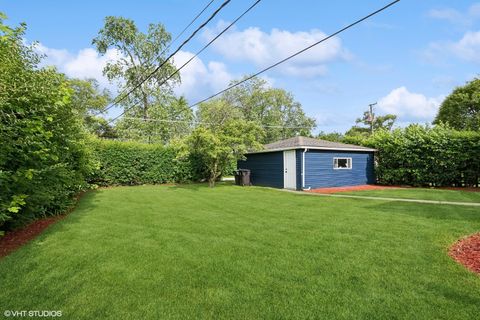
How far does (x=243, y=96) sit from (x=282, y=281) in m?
38.9

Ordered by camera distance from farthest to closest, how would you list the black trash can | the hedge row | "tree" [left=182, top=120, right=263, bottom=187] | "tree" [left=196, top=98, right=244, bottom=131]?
1. "tree" [left=196, top=98, right=244, bottom=131]
2. the black trash can
3. "tree" [left=182, top=120, right=263, bottom=187]
4. the hedge row

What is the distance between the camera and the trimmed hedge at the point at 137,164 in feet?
56.3

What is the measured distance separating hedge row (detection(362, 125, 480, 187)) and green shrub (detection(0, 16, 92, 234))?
16462 mm

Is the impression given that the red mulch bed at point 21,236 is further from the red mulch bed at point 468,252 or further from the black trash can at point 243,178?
the black trash can at point 243,178

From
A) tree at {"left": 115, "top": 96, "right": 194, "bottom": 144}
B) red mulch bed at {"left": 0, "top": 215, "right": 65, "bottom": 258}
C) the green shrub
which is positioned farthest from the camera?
tree at {"left": 115, "top": 96, "right": 194, "bottom": 144}

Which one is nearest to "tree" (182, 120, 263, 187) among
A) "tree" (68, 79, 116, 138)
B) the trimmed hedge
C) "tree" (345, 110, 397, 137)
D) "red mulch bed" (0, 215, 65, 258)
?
the trimmed hedge

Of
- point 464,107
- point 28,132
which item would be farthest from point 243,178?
point 464,107

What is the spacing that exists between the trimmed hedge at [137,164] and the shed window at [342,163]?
9.32 meters

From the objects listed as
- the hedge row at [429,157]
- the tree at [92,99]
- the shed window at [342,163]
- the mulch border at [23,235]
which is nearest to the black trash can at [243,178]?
the shed window at [342,163]

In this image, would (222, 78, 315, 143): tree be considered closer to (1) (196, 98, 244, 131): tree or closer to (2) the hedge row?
(1) (196, 98, 244, 131): tree

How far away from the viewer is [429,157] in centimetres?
1564

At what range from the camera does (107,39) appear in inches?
1143

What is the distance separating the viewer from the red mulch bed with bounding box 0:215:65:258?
17.8 feet

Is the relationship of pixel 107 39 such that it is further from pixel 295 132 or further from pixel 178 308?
pixel 178 308
